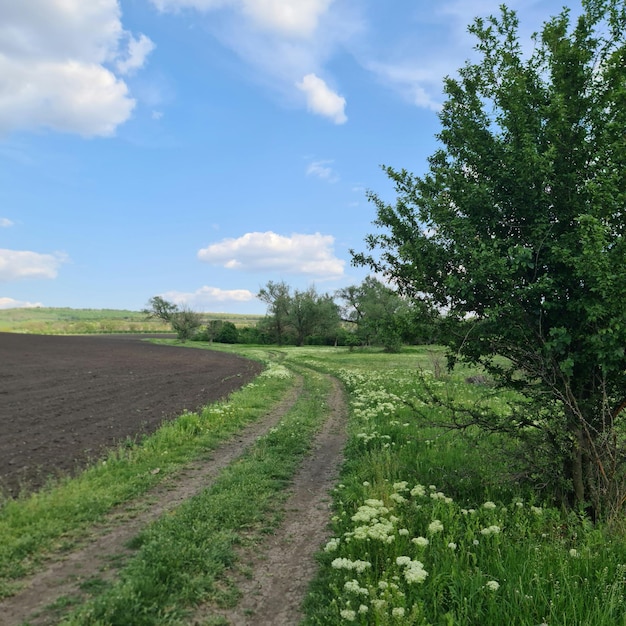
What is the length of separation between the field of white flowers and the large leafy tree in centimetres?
126

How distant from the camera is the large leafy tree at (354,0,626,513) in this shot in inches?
237

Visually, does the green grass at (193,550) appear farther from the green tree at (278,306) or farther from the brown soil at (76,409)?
the green tree at (278,306)

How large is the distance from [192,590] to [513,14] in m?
10.4

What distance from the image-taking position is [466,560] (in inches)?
212

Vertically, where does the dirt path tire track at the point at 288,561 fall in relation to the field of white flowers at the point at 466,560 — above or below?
below

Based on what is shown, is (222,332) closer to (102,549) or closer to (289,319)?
→ (289,319)

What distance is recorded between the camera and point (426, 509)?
6.72m

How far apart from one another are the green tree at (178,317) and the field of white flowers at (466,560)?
95.2m

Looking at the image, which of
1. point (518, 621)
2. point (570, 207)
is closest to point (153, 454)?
point (518, 621)

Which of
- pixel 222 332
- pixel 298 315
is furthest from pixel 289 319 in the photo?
pixel 222 332

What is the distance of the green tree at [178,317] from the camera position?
3868 inches

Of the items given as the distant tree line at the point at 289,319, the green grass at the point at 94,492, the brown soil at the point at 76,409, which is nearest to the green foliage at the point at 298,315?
the distant tree line at the point at 289,319

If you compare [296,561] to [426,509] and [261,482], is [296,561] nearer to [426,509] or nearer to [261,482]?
[426,509]

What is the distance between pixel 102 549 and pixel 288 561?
9.19 ft
